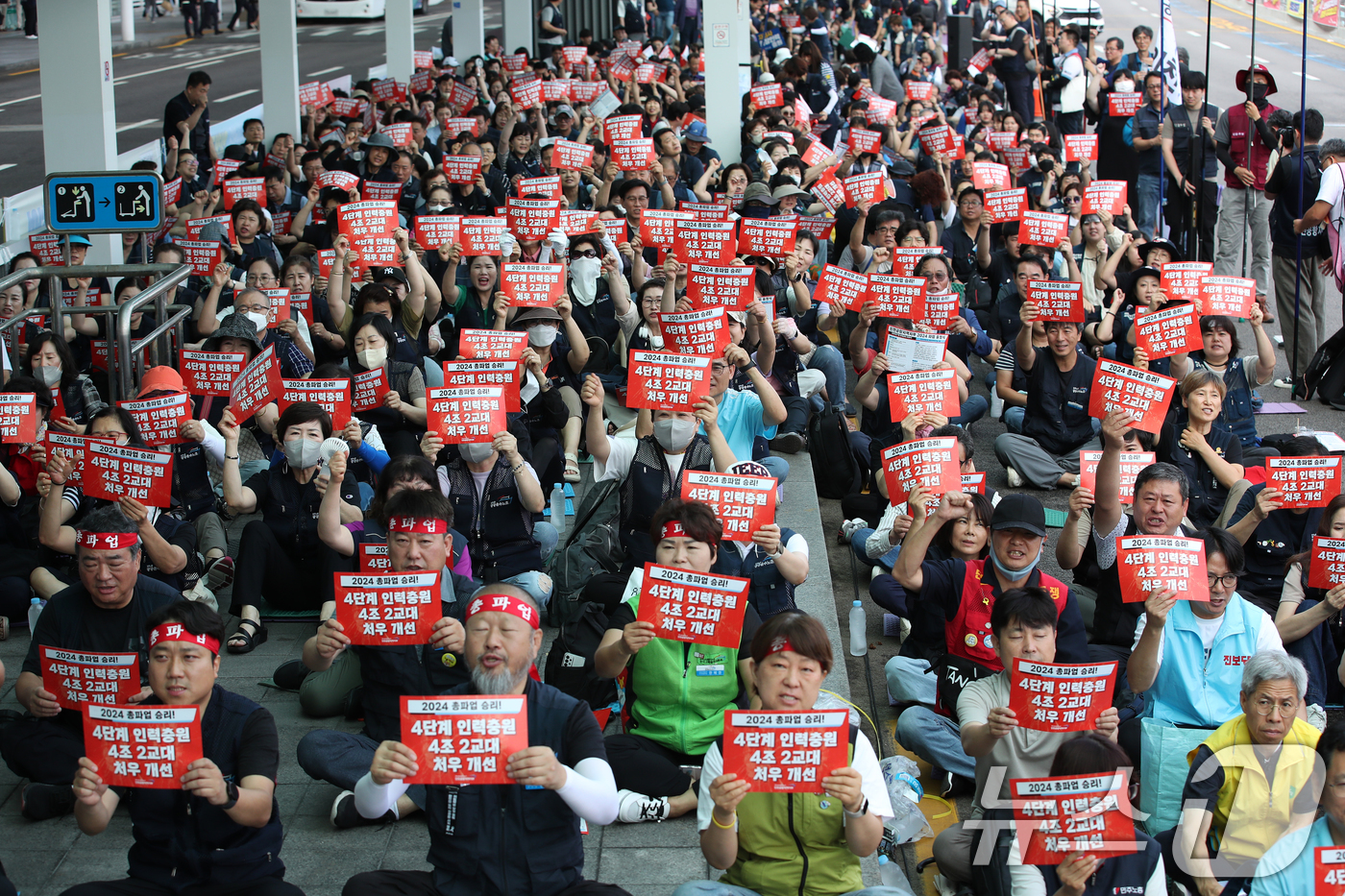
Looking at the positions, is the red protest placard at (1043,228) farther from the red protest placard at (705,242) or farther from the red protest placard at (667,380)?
the red protest placard at (667,380)

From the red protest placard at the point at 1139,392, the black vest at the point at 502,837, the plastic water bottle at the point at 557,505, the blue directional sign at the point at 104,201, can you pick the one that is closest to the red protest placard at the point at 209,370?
the blue directional sign at the point at 104,201

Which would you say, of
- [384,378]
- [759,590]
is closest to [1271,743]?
[759,590]

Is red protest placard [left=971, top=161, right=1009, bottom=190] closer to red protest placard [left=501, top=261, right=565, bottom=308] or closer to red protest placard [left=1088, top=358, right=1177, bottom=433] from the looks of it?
red protest placard [left=501, top=261, right=565, bottom=308]

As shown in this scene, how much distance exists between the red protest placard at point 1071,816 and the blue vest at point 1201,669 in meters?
1.72

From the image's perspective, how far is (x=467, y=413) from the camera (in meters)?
7.53

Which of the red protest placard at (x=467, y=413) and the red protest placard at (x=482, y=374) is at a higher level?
the red protest placard at (x=482, y=374)

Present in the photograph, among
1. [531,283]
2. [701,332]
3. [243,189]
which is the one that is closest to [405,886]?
[701,332]

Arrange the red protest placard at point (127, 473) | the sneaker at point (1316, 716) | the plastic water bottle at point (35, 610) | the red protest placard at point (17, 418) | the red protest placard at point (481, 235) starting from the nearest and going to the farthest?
the sneaker at point (1316, 716), the red protest placard at point (127, 473), the plastic water bottle at point (35, 610), the red protest placard at point (17, 418), the red protest placard at point (481, 235)

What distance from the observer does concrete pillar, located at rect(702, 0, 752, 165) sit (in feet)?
56.1

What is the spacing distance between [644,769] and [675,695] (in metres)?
0.32

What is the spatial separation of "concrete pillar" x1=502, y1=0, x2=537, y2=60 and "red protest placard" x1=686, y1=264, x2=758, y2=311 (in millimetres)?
19694

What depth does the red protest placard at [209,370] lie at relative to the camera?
352 inches

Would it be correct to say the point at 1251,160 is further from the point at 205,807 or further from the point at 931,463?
the point at 205,807

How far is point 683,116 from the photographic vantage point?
18266 millimetres
